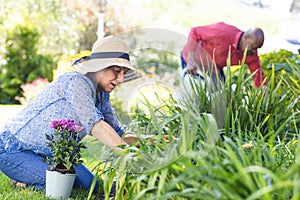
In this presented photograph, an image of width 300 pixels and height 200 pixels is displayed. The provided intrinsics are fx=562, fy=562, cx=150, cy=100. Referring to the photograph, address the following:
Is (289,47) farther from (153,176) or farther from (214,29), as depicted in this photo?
(153,176)

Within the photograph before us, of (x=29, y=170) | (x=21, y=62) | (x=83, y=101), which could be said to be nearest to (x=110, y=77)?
(x=83, y=101)

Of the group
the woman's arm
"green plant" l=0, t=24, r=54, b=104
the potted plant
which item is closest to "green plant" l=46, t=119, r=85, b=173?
the potted plant

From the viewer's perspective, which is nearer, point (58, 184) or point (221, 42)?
point (58, 184)

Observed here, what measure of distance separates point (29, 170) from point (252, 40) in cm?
207

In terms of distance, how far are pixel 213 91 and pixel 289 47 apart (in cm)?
432

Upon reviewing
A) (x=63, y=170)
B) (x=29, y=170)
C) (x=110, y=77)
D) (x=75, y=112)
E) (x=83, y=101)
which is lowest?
(x=29, y=170)

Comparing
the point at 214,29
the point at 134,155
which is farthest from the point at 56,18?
the point at 134,155

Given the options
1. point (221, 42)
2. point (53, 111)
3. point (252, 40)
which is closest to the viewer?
point (53, 111)

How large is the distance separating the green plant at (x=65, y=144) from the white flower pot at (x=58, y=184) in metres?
0.05

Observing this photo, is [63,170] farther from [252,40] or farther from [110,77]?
[252,40]

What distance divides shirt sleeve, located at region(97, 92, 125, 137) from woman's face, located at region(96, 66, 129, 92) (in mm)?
209

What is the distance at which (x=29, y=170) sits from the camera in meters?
3.17

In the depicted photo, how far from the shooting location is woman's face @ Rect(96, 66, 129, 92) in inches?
109

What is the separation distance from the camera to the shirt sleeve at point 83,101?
9.00 ft
